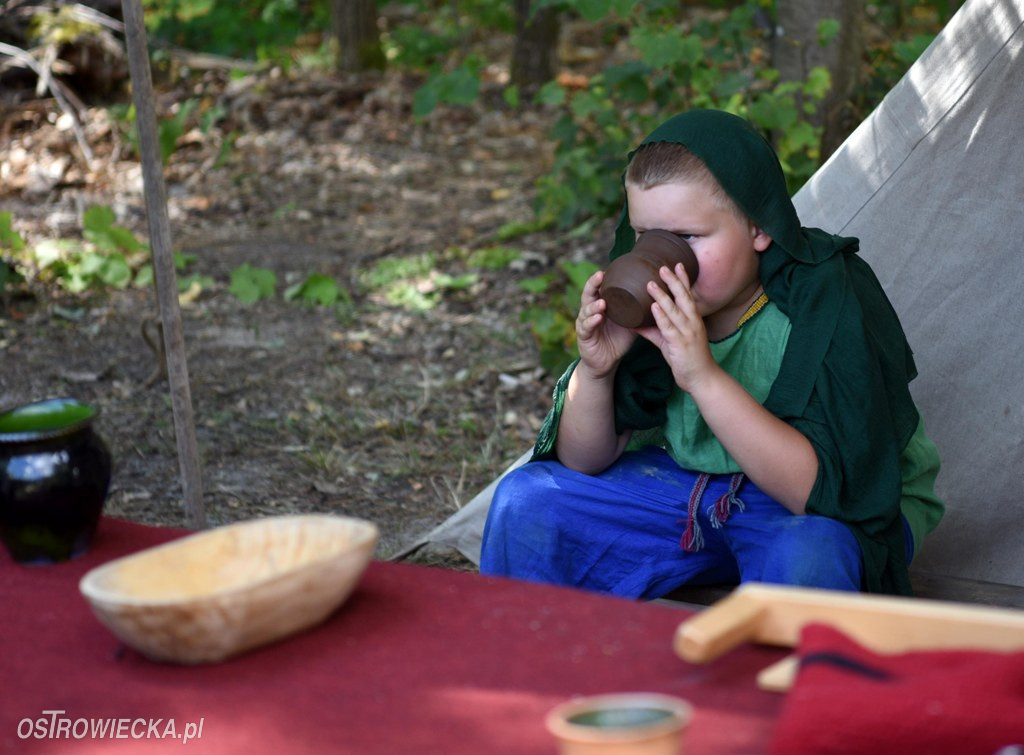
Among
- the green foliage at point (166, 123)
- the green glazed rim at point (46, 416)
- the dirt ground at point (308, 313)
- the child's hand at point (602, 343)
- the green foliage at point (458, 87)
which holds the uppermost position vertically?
the green foliage at point (458, 87)

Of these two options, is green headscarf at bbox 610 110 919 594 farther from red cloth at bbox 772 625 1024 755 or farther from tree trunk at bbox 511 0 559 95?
tree trunk at bbox 511 0 559 95

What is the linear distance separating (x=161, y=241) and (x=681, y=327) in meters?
1.20

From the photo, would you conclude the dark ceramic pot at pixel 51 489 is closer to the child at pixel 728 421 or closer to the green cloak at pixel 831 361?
the child at pixel 728 421

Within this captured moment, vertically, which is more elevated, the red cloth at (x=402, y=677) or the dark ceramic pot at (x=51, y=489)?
the dark ceramic pot at (x=51, y=489)

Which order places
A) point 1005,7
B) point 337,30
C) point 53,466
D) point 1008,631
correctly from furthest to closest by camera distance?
point 337,30 < point 1005,7 < point 53,466 < point 1008,631

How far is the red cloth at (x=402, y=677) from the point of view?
3.70 feet

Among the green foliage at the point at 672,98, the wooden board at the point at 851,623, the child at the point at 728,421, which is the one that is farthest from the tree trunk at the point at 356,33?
the wooden board at the point at 851,623

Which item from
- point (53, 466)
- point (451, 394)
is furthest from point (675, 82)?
point (53, 466)

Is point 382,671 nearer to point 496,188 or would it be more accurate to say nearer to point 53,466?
point 53,466

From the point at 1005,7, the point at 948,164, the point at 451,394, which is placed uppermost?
the point at 1005,7

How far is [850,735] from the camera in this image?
1032 millimetres

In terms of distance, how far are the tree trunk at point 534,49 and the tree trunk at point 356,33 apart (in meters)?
0.92

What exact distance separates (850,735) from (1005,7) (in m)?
1.79

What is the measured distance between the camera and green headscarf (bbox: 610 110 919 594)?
1.87 m
